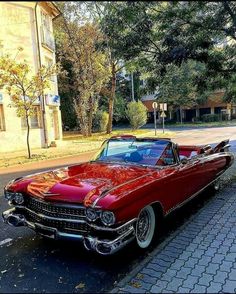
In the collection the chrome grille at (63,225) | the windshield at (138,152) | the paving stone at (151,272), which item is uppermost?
the windshield at (138,152)

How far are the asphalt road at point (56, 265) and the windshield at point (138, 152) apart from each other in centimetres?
112

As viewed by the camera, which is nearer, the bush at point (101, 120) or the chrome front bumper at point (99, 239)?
the chrome front bumper at point (99, 239)

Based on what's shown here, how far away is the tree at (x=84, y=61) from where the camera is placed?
27.3m

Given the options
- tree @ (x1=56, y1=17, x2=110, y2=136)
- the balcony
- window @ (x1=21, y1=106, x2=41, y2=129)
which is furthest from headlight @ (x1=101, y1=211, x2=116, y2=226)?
tree @ (x1=56, y1=17, x2=110, y2=136)

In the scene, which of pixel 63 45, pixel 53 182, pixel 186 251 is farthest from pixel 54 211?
pixel 63 45

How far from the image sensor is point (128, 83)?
5044 cm

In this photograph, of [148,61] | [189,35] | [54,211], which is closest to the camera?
[54,211]

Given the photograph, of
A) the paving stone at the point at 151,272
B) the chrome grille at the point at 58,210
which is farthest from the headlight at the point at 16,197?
the paving stone at the point at 151,272

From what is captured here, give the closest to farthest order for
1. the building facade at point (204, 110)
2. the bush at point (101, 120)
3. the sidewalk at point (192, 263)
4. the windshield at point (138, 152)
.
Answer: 1. the sidewalk at point (192, 263)
2. the windshield at point (138, 152)
3. the bush at point (101, 120)
4. the building facade at point (204, 110)

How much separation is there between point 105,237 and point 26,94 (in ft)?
43.4

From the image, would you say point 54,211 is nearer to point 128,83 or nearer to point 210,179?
point 210,179

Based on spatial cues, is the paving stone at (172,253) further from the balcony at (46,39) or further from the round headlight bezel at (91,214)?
the balcony at (46,39)

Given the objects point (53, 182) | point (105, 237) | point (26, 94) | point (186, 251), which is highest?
point (26, 94)

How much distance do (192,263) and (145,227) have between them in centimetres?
78
